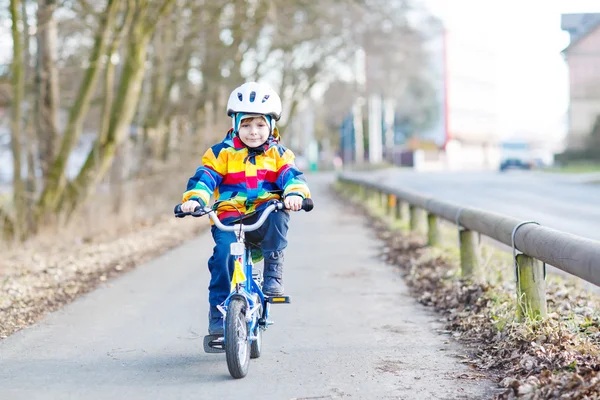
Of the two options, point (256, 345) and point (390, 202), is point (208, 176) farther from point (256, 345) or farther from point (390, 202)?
Answer: point (390, 202)

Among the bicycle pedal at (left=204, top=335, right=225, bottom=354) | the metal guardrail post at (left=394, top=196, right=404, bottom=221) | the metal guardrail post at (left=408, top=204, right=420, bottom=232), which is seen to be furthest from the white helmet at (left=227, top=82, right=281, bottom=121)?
the metal guardrail post at (left=394, top=196, right=404, bottom=221)

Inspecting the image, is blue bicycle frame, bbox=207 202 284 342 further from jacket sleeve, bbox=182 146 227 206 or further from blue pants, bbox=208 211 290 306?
jacket sleeve, bbox=182 146 227 206

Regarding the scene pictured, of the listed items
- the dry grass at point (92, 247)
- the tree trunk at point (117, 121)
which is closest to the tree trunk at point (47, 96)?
the tree trunk at point (117, 121)

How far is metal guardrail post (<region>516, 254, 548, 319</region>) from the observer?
6.59 metres

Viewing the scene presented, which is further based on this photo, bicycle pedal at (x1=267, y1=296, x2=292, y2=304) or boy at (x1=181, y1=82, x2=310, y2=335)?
bicycle pedal at (x1=267, y1=296, x2=292, y2=304)

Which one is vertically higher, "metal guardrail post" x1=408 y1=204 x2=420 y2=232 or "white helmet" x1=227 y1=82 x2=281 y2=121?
"white helmet" x1=227 y1=82 x2=281 y2=121

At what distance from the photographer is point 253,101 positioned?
5828 mm

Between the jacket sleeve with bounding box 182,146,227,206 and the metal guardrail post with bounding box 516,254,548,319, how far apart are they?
7.69 ft

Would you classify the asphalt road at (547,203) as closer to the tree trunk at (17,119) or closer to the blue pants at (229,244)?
the tree trunk at (17,119)

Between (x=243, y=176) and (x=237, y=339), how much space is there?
3.46 feet

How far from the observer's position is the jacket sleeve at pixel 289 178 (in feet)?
18.9

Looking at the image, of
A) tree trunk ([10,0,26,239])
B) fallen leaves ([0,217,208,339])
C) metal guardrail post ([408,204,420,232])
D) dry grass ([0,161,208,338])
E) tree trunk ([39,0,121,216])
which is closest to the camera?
fallen leaves ([0,217,208,339])

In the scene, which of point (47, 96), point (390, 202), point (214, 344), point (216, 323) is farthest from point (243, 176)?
point (390, 202)

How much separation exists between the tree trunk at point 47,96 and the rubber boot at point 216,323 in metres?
10.7
